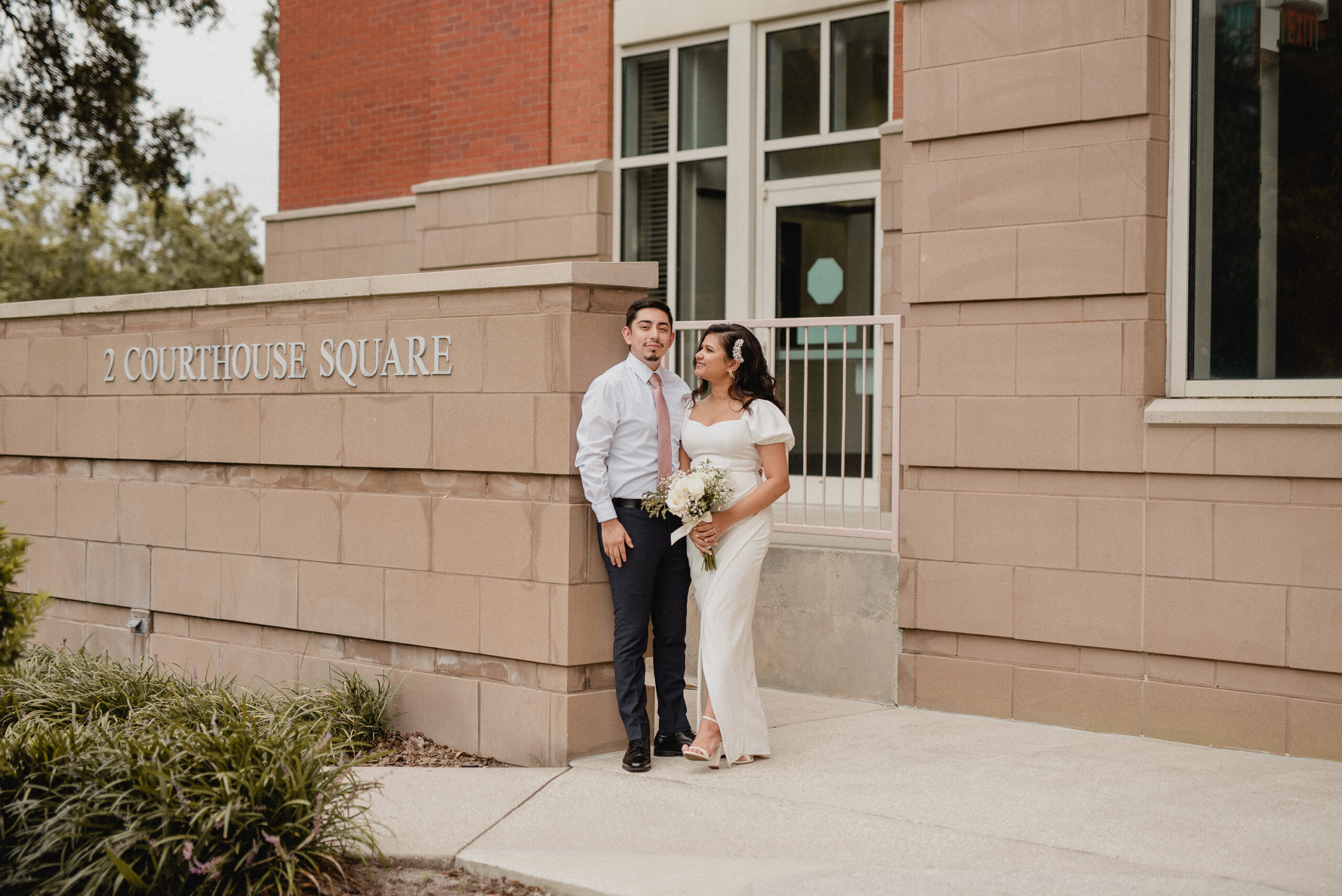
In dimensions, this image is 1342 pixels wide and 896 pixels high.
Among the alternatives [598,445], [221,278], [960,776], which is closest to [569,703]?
[598,445]

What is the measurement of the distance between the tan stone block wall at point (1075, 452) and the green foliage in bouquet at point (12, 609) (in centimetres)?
431

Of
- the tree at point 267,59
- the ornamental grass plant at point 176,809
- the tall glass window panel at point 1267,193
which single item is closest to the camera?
the ornamental grass plant at point 176,809

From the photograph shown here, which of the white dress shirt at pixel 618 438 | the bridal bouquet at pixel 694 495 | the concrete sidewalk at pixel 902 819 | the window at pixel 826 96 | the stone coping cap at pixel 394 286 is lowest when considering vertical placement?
the concrete sidewalk at pixel 902 819

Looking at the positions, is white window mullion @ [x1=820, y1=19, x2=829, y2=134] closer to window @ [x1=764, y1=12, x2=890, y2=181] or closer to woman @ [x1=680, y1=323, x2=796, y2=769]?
window @ [x1=764, y1=12, x2=890, y2=181]

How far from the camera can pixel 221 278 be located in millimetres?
41375

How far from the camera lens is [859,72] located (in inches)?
386

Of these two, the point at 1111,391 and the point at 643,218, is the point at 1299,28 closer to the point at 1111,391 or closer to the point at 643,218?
the point at 1111,391

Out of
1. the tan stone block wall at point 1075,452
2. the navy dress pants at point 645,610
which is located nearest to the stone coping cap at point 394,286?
the navy dress pants at point 645,610

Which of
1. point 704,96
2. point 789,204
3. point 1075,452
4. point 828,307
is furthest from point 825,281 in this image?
point 1075,452

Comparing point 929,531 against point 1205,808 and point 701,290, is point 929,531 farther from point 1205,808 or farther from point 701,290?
point 701,290

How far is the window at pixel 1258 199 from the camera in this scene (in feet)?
20.5

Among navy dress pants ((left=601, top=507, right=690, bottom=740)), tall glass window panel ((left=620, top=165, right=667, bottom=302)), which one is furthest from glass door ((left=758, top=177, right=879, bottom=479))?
navy dress pants ((left=601, top=507, right=690, bottom=740))

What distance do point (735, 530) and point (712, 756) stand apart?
1.00 m

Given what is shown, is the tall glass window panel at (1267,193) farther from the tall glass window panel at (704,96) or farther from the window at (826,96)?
the tall glass window panel at (704,96)
